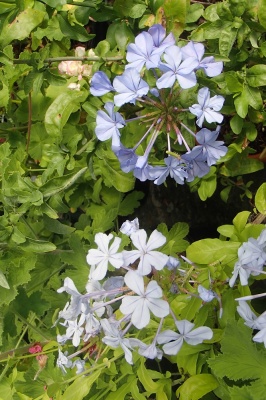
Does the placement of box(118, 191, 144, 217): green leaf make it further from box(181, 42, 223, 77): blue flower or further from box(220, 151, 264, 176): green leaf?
box(181, 42, 223, 77): blue flower

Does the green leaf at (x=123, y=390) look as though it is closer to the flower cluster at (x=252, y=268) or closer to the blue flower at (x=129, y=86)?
the flower cluster at (x=252, y=268)

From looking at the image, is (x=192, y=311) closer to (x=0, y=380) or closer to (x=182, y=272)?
(x=182, y=272)

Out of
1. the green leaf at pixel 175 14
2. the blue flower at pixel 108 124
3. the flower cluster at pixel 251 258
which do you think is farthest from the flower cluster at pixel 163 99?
the flower cluster at pixel 251 258

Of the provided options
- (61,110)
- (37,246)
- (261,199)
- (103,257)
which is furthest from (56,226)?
(261,199)

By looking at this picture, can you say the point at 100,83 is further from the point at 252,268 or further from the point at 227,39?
the point at 252,268

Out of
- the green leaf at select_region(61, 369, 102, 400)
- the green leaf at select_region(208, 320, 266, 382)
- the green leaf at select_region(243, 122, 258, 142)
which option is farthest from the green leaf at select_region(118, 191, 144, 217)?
the green leaf at select_region(208, 320, 266, 382)

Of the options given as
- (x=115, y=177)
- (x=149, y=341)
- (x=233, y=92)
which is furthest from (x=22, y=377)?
(x=233, y=92)

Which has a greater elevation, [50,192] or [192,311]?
[50,192]
